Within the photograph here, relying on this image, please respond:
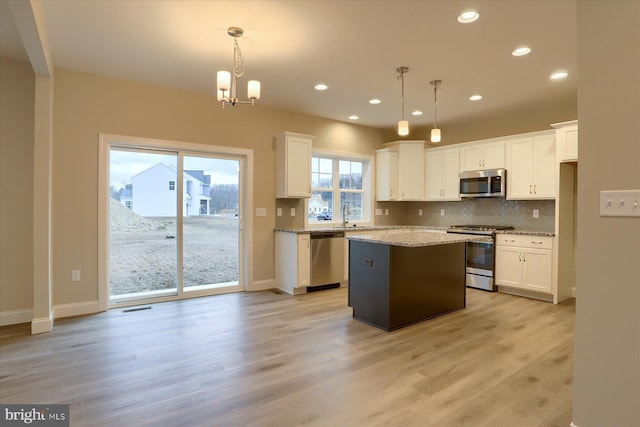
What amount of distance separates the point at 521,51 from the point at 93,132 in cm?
455

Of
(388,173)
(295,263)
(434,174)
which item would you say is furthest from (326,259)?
(434,174)

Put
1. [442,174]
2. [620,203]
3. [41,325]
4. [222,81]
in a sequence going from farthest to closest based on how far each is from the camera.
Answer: [442,174], [41,325], [222,81], [620,203]

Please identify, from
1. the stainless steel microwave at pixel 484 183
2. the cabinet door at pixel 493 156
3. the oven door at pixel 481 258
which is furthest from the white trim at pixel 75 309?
the cabinet door at pixel 493 156

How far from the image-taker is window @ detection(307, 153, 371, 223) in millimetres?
5953

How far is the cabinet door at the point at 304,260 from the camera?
16.1 ft

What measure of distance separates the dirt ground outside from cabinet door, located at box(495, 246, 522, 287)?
12.4ft

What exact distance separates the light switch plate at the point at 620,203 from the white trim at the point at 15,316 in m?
4.99

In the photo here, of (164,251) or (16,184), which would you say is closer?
(16,184)

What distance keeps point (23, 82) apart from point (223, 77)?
8.24 ft

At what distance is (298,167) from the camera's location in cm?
524

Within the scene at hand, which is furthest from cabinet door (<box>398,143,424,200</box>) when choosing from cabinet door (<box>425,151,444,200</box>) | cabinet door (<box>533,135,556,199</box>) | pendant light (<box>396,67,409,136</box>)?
pendant light (<box>396,67,409,136</box>)

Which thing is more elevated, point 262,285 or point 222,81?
point 222,81

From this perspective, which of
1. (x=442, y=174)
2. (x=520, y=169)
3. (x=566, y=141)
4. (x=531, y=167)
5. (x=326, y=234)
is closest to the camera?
(x=566, y=141)

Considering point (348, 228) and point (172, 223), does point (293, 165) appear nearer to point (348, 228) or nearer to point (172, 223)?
point (348, 228)
